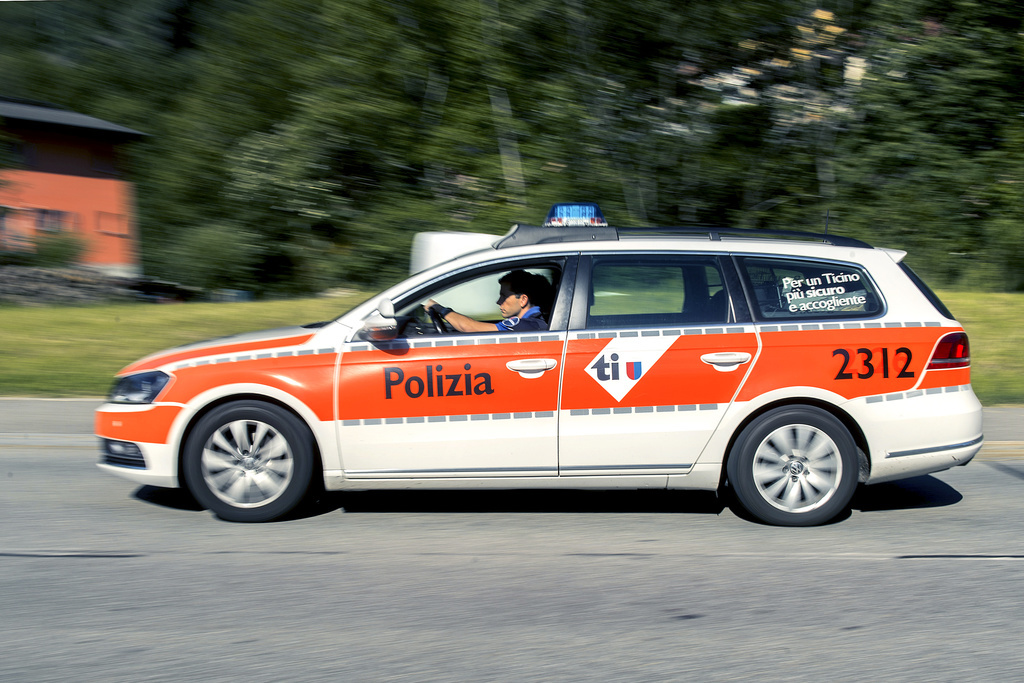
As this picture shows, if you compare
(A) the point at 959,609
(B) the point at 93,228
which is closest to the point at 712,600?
(A) the point at 959,609

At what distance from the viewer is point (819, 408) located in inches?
218

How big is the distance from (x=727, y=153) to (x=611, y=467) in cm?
1687

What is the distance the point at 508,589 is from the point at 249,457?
6.07ft

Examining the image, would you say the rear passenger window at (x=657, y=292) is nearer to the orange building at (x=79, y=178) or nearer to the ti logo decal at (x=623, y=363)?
the ti logo decal at (x=623, y=363)

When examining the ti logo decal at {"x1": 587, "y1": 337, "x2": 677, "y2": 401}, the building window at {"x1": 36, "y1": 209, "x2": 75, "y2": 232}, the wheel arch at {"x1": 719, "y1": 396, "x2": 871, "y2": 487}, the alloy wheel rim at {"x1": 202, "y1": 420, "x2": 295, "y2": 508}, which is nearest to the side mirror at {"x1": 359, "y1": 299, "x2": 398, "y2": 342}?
the alloy wheel rim at {"x1": 202, "y1": 420, "x2": 295, "y2": 508}

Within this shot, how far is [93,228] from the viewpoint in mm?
44062

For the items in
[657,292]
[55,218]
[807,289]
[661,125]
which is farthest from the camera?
[55,218]

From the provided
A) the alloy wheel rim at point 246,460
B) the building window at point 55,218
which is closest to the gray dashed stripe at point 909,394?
the alloy wheel rim at point 246,460

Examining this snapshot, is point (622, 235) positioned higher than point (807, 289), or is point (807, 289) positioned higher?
point (622, 235)

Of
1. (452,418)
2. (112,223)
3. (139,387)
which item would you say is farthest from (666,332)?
(112,223)

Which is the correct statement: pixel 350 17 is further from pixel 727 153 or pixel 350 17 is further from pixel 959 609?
pixel 959 609

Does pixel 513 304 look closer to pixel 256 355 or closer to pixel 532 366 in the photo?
pixel 532 366

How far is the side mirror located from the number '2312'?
2556 mm

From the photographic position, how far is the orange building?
40594 millimetres
